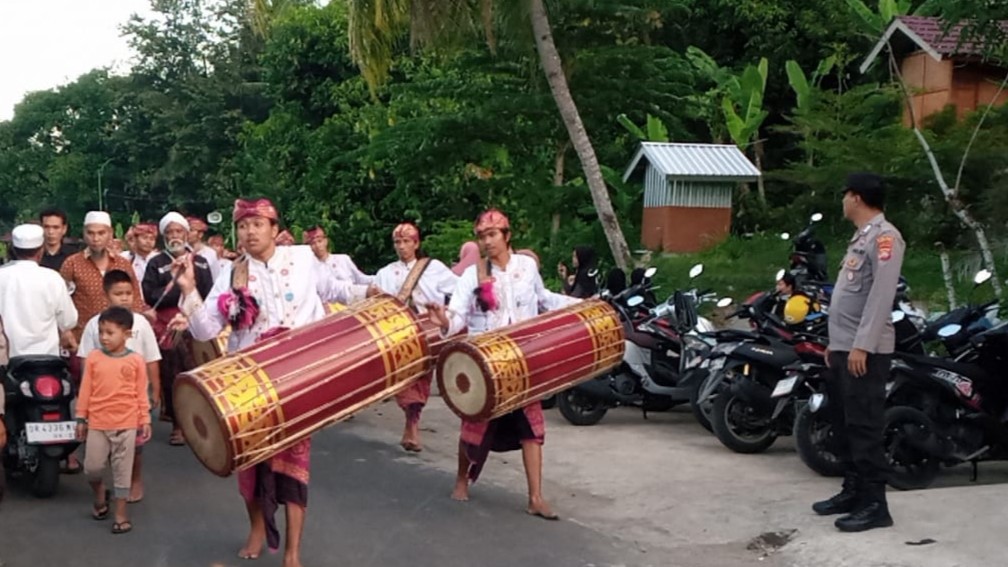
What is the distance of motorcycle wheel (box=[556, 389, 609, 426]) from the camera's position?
9.16 meters

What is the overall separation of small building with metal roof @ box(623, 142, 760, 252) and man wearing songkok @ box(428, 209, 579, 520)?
8.78 m

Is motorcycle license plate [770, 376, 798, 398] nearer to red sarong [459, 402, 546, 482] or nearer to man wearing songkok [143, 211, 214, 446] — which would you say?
red sarong [459, 402, 546, 482]

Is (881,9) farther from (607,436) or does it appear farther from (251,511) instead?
(251,511)

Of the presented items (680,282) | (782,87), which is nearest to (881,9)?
(782,87)

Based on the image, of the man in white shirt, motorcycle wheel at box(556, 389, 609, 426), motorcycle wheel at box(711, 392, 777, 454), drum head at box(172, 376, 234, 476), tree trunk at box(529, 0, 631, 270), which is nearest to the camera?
drum head at box(172, 376, 234, 476)

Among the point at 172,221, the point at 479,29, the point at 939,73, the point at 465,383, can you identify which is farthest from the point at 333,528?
the point at 939,73

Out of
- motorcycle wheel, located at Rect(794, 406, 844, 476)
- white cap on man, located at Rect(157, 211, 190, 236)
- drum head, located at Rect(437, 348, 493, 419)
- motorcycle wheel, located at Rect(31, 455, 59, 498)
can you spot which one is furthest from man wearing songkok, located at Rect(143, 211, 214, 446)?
motorcycle wheel, located at Rect(794, 406, 844, 476)

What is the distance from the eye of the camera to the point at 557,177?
640 inches

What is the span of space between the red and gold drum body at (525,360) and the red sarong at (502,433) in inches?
7.2

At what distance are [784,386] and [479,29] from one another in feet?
26.0

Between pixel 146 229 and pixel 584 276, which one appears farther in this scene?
pixel 584 276

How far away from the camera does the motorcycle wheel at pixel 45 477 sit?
21.9 ft

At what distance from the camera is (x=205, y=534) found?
599 cm

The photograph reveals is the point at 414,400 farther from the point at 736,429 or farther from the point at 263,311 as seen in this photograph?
the point at 263,311
